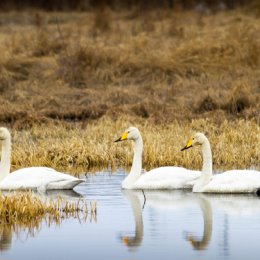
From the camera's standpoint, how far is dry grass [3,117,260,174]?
1473 cm

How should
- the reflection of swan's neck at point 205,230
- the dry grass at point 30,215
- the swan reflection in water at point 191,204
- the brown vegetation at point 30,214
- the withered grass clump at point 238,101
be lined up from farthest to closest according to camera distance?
the withered grass clump at point 238,101, the brown vegetation at point 30,214, the dry grass at point 30,215, the swan reflection in water at point 191,204, the reflection of swan's neck at point 205,230

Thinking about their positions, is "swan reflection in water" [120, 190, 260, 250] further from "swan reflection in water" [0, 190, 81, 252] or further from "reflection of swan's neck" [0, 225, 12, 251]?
"reflection of swan's neck" [0, 225, 12, 251]

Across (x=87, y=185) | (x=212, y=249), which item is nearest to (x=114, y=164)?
(x=87, y=185)

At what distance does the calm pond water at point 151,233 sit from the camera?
29.1ft

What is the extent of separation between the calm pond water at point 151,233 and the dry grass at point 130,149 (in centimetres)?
244

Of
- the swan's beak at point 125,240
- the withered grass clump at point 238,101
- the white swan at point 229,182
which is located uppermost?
the withered grass clump at point 238,101

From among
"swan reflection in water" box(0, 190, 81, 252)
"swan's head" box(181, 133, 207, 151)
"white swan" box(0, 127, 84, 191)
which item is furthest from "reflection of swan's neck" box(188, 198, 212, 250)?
"white swan" box(0, 127, 84, 191)

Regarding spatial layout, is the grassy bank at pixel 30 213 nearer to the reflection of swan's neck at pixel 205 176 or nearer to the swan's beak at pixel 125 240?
the swan's beak at pixel 125 240

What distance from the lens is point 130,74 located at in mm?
22922

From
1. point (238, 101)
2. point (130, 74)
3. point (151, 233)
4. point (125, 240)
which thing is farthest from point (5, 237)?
point (130, 74)

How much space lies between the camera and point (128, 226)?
1021 cm

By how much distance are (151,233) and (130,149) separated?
5657 millimetres

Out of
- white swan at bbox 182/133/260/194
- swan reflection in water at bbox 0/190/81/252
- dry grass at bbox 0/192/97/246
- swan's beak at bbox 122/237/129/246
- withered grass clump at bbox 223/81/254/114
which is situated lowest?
swan's beak at bbox 122/237/129/246

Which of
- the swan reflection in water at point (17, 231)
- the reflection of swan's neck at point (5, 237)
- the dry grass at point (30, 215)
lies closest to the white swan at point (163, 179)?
the dry grass at point (30, 215)
